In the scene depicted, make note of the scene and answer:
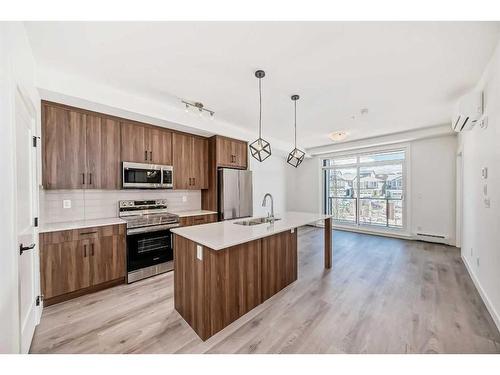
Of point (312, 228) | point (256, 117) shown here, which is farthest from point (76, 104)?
point (312, 228)

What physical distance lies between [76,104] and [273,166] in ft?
15.5

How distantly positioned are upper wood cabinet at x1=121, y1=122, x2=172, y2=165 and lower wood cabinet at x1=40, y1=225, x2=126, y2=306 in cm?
112

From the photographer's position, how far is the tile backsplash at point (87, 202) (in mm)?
2752

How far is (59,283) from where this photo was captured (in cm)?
239

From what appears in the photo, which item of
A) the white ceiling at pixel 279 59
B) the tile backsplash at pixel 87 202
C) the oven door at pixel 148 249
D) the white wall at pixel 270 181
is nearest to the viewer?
the white ceiling at pixel 279 59

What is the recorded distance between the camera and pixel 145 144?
3.35m

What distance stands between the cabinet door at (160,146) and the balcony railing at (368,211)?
16.9ft

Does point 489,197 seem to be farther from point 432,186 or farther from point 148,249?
point 148,249

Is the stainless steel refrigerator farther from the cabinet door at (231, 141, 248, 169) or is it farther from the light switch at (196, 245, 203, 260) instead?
the light switch at (196, 245, 203, 260)

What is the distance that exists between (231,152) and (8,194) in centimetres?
329

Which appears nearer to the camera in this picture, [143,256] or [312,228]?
[143,256]

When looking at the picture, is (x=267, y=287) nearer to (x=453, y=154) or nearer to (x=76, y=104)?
(x=76, y=104)

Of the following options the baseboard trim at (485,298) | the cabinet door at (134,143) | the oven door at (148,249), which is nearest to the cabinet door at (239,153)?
the cabinet door at (134,143)

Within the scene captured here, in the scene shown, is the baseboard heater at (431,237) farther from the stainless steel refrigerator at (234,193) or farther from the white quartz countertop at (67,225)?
the white quartz countertop at (67,225)
